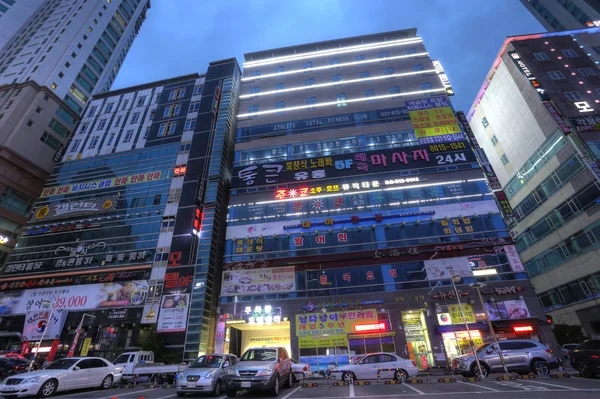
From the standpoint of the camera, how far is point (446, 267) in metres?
27.9

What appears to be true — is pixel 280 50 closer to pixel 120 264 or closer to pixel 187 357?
pixel 120 264

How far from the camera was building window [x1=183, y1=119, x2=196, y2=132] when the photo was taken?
41650mm

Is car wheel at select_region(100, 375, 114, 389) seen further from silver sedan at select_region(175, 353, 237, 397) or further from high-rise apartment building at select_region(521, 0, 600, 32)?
high-rise apartment building at select_region(521, 0, 600, 32)

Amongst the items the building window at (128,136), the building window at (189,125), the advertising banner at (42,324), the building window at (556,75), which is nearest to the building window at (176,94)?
the building window at (189,125)

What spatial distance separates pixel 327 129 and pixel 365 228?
15638 millimetres

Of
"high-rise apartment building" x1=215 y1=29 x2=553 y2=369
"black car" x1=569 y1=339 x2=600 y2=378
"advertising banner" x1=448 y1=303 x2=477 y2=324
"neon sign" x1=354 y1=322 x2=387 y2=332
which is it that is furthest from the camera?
"high-rise apartment building" x1=215 y1=29 x2=553 y2=369

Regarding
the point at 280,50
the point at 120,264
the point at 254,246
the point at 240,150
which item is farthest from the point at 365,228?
the point at 280,50

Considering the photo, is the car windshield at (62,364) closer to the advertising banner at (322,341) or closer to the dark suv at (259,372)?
the dark suv at (259,372)

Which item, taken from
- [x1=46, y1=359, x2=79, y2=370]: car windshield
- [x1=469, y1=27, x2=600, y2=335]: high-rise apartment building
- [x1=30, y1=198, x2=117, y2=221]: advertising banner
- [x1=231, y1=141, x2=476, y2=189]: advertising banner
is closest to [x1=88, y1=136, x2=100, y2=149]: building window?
[x1=30, y1=198, x2=117, y2=221]: advertising banner

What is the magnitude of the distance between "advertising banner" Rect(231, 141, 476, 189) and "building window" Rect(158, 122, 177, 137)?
1366 cm

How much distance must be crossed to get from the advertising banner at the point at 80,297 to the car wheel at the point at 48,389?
62.4 ft

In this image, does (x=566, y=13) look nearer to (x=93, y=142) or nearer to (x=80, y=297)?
(x=93, y=142)

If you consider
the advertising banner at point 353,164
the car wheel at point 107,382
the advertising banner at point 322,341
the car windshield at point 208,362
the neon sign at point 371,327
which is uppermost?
the advertising banner at point 353,164

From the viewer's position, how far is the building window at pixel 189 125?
137ft
